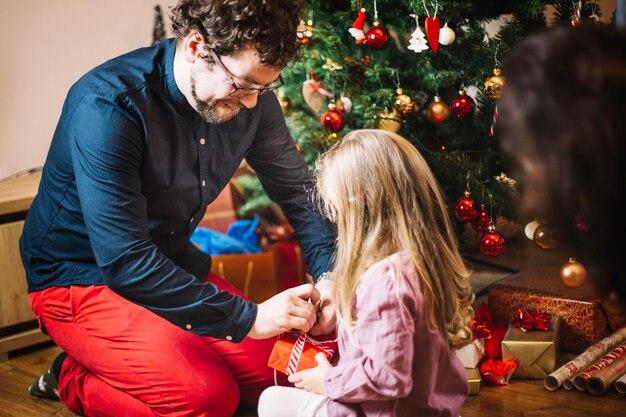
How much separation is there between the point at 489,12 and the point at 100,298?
1.37 m

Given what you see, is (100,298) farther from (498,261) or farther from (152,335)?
(498,261)

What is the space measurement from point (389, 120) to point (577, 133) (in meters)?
1.40

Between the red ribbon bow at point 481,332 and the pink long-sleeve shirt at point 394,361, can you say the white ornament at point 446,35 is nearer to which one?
the red ribbon bow at point 481,332

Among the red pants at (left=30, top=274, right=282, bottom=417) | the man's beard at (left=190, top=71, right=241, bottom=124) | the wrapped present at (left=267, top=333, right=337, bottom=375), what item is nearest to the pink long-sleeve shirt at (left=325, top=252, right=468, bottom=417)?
the wrapped present at (left=267, top=333, right=337, bottom=375)

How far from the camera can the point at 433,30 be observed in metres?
1.98

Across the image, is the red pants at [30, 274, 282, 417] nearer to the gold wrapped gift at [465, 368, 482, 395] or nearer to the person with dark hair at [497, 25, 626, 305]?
the gold wrapped gift at [465, 368, 482, 395]

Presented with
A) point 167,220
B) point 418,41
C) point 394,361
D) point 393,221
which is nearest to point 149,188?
point 167,220

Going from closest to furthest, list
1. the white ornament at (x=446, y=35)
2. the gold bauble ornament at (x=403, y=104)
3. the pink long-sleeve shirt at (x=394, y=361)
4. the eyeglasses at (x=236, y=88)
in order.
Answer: the pink long-sleeve shirt at (x=394, y=361)
the eyeglasses at (x=236, y=88)
the white ornament at (x=446, y=35)
the gold bauble ornament at (x=403, y=104)

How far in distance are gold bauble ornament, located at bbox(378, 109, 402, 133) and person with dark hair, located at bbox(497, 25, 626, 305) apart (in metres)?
1.30

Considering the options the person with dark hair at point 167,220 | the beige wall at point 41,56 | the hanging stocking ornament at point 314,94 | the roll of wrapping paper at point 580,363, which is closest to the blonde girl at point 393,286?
the person with dark hair at point 167,220

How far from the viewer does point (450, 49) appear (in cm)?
215

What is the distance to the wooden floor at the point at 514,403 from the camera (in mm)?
1776

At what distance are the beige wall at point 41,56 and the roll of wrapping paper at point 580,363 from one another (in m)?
1.98

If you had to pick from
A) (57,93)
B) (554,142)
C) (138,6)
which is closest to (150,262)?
(554,142)
